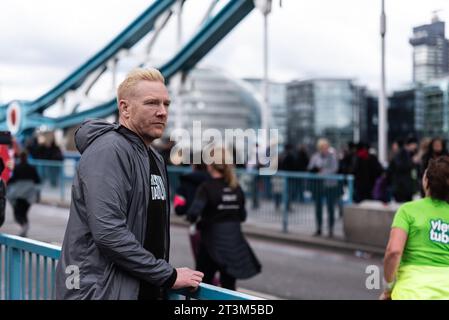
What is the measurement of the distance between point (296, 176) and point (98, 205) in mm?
9266

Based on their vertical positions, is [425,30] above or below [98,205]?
above

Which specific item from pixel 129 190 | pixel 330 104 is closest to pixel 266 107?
pixel 129 190

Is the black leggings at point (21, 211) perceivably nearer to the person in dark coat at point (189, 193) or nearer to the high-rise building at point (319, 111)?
the person in dark coat at point (189, 193)

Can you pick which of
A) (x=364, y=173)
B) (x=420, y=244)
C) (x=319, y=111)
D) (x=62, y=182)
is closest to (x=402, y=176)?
(x=364, y=173)

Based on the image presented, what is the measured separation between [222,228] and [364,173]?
5.24 meters

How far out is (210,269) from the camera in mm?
5746

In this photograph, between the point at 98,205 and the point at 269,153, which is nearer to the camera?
the point at 98,205

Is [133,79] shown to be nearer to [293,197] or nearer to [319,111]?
[293,197]

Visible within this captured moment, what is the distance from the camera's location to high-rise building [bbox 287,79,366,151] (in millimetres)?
72312

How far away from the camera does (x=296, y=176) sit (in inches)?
445

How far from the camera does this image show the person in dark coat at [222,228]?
18.6 ft

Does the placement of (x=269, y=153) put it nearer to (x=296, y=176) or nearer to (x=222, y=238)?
(x=296, y=176)

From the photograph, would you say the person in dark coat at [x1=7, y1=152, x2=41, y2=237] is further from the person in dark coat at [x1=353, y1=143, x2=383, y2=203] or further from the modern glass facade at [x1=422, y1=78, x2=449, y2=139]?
the modern glass facade at [x1=422, y1=78, x2=449, y2=139]

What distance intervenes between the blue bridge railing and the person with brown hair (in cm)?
163
